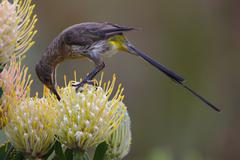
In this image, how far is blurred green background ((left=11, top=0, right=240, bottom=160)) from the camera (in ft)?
23.6

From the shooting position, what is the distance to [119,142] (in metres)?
2.84

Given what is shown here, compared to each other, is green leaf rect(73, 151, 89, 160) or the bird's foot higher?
the bird's foot

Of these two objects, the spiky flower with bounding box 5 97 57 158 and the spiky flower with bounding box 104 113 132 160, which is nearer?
the spiky flower with bounding box 5 97 57 158

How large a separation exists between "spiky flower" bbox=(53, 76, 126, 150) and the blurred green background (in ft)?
14.1

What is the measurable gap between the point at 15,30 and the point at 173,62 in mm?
5105

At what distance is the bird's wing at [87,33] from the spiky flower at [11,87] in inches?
23.1

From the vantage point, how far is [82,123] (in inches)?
103

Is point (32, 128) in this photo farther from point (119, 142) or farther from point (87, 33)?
point (87, 33)

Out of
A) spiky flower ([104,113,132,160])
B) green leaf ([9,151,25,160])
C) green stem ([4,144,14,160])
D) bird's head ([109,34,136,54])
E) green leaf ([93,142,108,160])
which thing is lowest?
spiky flower ([104,113,132,160])

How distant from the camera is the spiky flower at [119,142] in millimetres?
2795

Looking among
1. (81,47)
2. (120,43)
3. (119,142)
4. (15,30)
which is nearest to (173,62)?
(120,43)

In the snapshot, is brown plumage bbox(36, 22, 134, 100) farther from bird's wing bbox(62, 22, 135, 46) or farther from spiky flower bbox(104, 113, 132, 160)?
spiky flower bbox(104, 113, 132, 160)

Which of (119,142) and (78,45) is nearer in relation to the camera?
(119,142)

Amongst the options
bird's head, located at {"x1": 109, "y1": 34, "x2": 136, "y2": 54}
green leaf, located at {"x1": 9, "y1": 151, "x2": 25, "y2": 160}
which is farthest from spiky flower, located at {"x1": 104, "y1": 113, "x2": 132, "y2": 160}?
bird's head, located at {"x1": 109, "y1": 34, "x2": 136, "y2": 54}
